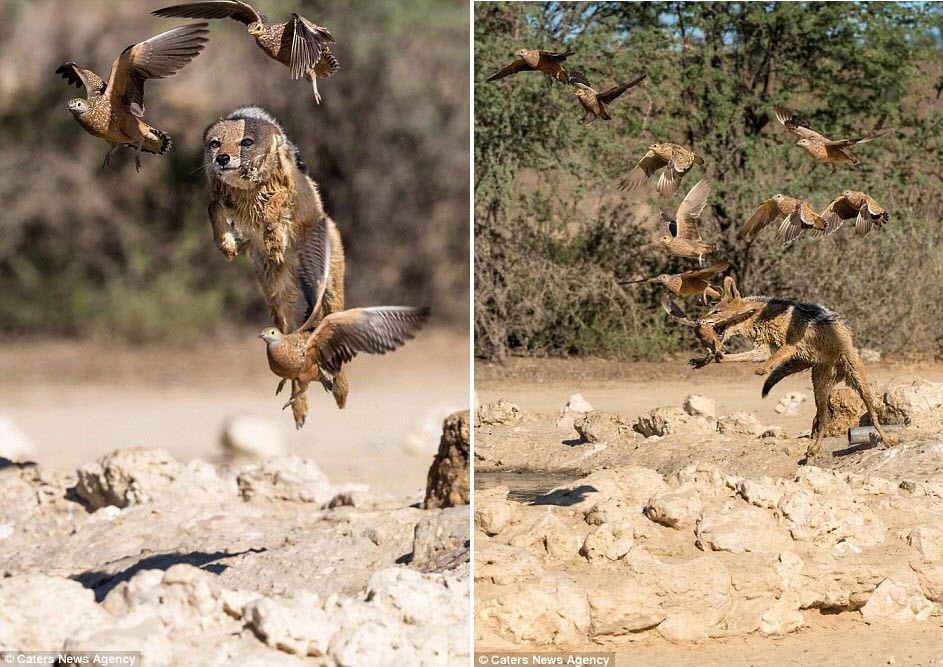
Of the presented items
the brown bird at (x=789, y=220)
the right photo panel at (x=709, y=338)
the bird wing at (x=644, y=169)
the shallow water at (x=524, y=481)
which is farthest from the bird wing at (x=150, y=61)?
the shallow water at (x=524, y=481)

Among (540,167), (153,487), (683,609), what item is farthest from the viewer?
(540,167)

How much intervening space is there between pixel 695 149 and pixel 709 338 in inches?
403

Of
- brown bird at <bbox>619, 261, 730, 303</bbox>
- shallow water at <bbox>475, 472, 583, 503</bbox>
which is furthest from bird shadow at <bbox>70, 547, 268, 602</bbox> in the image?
shallow water at <bbox>475, 472, 583, 503</bbox>

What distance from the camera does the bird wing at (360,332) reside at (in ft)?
12.0

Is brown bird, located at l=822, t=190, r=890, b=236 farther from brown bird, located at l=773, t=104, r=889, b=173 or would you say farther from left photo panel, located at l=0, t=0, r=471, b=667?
left photo panel, located at l=0, t=0, r=471, b=667

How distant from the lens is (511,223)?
55.2 ft

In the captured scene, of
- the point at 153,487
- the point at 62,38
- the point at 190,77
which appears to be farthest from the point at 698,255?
the point at 62,38

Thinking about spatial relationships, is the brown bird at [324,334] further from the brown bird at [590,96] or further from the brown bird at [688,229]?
the brown bird at [688,229]

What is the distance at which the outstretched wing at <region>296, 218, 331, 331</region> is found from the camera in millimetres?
3713

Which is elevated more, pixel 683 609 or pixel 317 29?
pixel 317 29

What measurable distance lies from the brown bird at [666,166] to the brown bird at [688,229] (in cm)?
10

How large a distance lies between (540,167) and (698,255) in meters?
10.5

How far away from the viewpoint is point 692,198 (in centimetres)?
662

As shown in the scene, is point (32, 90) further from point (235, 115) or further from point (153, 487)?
point (235, 115)
